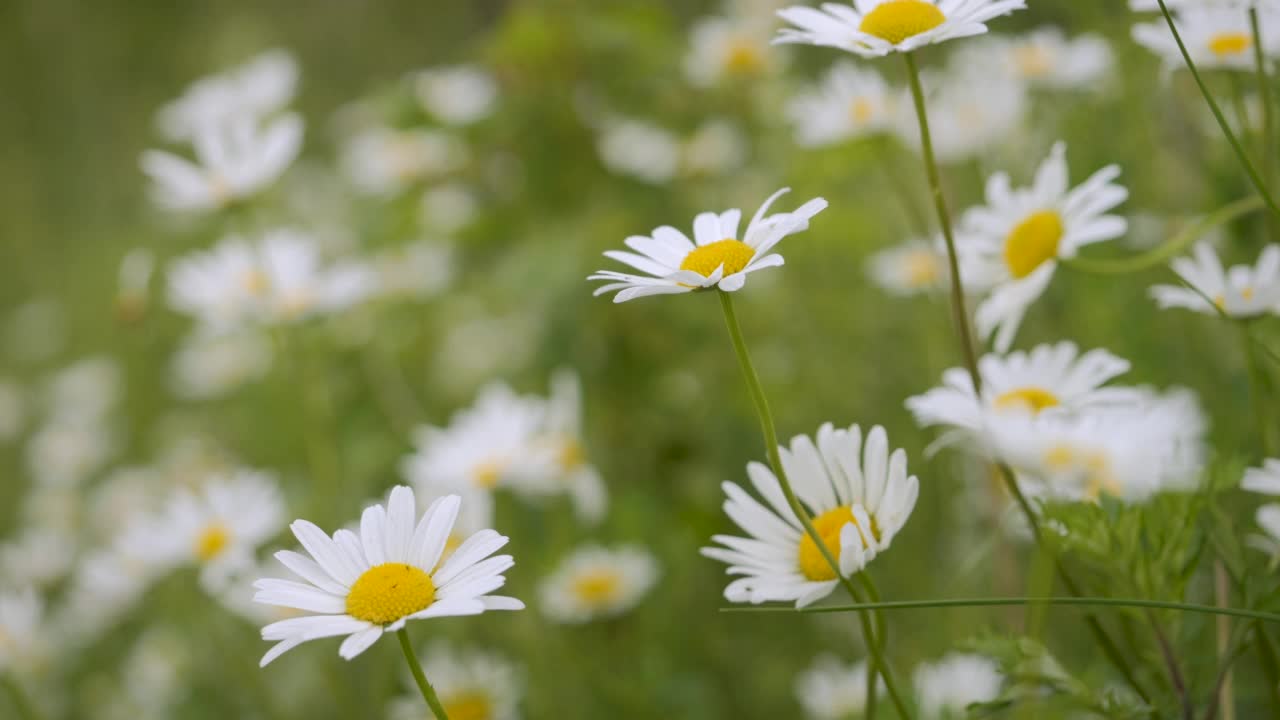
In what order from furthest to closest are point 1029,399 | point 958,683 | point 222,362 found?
point 222,362
point 958,683
point 1029,399

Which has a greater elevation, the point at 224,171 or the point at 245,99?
the point at 245,99

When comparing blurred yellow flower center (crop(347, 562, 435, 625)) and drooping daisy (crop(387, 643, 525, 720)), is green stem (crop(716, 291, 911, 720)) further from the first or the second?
drooping daisy (crop(387, 643, 525, 720))

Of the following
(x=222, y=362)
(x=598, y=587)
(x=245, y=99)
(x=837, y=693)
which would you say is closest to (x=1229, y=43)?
(x=837, y=693)

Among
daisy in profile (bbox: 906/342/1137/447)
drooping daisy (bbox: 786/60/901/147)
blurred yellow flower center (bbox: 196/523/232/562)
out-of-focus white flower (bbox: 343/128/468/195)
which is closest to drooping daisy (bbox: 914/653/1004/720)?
daisy in profile (bbox: 906/342/1137/447)

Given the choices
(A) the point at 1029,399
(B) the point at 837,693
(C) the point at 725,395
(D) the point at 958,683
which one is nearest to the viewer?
(A) the point at 1029,399

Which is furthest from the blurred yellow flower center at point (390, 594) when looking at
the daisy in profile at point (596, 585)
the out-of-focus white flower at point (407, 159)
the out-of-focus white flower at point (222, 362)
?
the out-of-focus white flower at point (222, 362)

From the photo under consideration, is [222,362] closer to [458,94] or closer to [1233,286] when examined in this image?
[458,94]

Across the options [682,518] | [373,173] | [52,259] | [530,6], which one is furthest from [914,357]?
[52,259]

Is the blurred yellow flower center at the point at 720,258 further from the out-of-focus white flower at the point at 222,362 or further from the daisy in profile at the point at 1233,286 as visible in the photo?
the out-of-focus white flower at the point at 222,362
